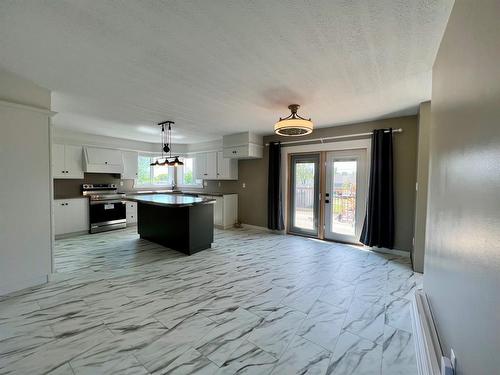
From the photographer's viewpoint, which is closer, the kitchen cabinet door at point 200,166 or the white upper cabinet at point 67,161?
the white upper cabinet at point 67,161

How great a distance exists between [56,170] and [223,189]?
12.7 feet

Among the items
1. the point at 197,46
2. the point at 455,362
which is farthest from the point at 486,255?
the point at 197,46

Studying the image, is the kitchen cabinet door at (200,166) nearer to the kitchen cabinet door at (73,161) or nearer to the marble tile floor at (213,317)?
the kitchen cabinet door at (73,161)

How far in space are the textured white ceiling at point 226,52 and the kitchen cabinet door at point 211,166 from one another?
9.58 feet

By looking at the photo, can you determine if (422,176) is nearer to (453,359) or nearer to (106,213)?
(453,359)

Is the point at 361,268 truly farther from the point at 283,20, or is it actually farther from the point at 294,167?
the point at 283,20

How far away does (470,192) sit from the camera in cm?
106

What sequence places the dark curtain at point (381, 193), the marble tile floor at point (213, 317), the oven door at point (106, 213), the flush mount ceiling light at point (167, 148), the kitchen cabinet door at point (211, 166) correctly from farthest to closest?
1. the kitchen cabinet door at point (211, 166)
2. the oven door at point (106, 213)
3. the flush mount ceiling light at point (167, 148)
4. the dark curtain at point (381, 193)
5. the marble tile floor at point (213, 317)

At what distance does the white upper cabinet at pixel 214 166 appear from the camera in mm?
6179

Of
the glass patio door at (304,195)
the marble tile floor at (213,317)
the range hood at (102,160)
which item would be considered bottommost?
the marble tile floor at (213,317)

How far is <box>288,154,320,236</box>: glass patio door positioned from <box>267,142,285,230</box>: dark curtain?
27cm

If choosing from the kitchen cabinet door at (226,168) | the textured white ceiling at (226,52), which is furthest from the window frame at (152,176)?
the textured white ceiling at (226,52)

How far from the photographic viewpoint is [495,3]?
844mm

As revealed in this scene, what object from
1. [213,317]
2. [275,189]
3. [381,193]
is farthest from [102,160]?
[381,193]
